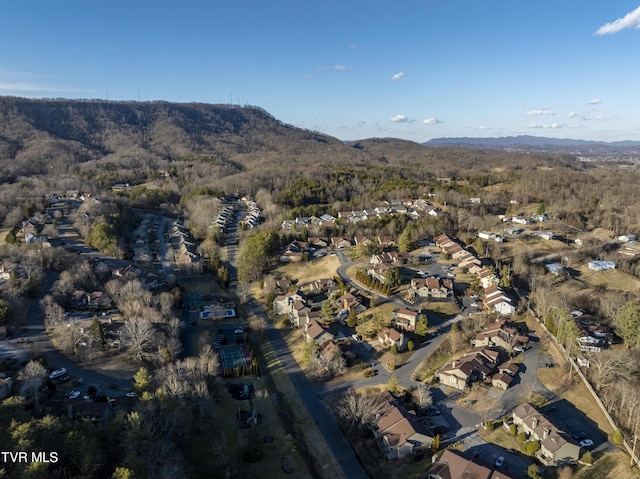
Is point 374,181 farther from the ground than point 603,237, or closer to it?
farther from the ground

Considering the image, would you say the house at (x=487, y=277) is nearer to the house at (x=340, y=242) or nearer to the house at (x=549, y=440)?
the house at (x=340, y=242)

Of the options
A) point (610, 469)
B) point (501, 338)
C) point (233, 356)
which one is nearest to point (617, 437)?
point (610, 469)

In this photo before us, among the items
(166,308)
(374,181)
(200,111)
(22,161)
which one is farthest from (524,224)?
(200,111)

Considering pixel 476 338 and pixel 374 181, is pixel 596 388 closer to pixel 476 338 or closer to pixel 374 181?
pixel 476 338

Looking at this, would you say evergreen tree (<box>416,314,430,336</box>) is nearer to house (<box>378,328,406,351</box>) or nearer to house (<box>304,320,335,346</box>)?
house (<box>378,328,406,351</box>)

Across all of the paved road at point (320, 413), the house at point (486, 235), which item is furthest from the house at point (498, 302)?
the house at point (486, 235)
